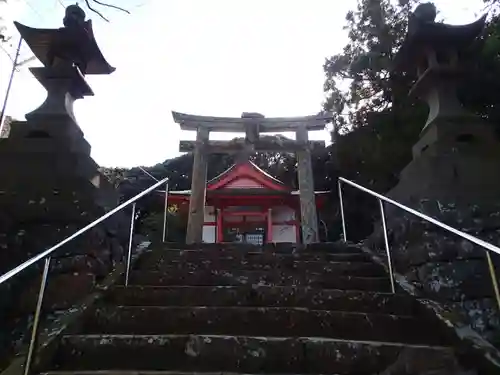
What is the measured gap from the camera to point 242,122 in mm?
8062

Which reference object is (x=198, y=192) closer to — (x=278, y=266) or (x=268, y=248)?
(x=268, y=248)

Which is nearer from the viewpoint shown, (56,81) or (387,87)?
(56,81)

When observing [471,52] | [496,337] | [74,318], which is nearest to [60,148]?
[74,318]

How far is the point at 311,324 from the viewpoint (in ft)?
9.34

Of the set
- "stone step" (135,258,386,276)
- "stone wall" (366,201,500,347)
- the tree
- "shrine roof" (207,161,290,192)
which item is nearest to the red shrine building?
"shrine roof" (207,161,290,192)

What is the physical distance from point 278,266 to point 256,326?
3.74ft

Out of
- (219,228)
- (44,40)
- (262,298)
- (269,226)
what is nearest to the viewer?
(262,298)

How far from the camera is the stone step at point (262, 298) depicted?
10.3ft

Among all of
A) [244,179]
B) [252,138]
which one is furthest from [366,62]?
[244,179]

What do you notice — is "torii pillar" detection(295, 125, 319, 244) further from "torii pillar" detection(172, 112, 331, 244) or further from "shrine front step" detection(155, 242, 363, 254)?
Answer: "shrine front step" detection(155, 242, 363, 254)

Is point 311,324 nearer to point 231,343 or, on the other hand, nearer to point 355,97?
point 231,343

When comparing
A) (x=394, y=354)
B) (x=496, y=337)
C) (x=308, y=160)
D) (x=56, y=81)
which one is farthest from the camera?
(x=308, y=160)

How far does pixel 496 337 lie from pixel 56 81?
402cm

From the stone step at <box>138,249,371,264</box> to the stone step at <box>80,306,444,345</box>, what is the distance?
3.85ft
